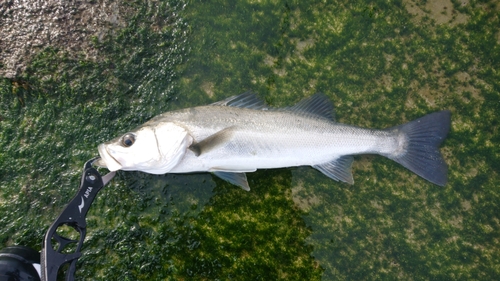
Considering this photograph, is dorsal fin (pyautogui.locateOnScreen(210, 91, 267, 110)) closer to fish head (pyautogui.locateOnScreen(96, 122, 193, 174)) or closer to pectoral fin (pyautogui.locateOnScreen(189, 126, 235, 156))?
pectoral fin (pyautogui.locateOnScreen(189, 126, 235, 156))

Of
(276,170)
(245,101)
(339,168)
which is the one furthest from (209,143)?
(339,168)

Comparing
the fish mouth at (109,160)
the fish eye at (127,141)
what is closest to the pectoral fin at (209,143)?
the fish eye at (127,141)

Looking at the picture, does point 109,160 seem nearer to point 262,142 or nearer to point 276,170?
point 262,142

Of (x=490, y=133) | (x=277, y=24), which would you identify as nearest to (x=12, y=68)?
(x=277, y=24)

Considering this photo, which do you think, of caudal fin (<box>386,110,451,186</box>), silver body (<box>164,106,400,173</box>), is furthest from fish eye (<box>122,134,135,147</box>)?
caudal fin (<box>386,110,451,186</box>)

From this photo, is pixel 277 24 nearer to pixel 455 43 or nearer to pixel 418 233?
pixel 455 43
